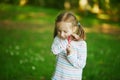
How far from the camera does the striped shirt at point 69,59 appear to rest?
386cm

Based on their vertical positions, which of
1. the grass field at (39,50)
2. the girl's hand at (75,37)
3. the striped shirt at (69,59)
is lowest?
the grass field at (39,50)

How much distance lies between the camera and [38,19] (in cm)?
1720

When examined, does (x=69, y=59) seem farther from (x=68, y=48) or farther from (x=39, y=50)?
(x=39, y=50)

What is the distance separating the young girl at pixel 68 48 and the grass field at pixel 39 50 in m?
2.72

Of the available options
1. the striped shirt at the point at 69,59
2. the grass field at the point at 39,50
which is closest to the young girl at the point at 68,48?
the striped shirt at the point at 69,59

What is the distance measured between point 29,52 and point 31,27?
537 cm

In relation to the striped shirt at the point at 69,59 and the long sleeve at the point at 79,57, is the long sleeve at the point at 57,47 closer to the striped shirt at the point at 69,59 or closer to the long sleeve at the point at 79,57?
the striped shirt at the point at 69,59

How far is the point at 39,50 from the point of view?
952 centimetres

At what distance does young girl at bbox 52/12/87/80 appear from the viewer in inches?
151

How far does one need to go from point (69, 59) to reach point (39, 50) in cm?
573

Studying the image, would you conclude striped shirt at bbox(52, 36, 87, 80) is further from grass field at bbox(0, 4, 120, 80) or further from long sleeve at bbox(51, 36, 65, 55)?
grass field at bbox(0, 4, 120, 80)

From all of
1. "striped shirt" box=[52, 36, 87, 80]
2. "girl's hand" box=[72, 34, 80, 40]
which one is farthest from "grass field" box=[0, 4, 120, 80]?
"girl's hand" box=[72, 34, 80, 40]

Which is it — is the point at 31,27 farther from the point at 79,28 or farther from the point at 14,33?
the point at 79,28

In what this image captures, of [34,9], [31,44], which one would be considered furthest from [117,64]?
[34,9]
